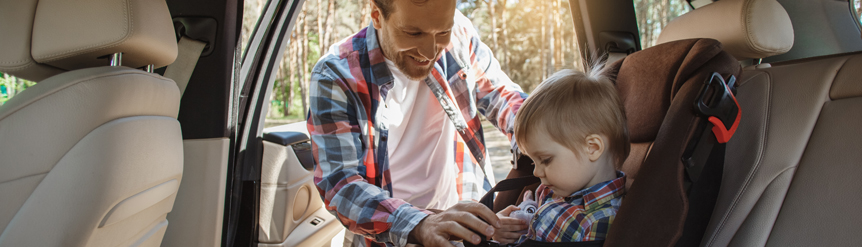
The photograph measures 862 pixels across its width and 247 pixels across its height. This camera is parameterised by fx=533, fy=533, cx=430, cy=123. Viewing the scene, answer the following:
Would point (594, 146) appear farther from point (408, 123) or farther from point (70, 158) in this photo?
point (70, 158)

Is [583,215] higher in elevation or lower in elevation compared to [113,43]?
lower

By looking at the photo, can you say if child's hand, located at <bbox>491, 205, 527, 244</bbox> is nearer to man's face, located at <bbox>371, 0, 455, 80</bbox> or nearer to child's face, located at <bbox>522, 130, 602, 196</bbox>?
child's face, located at <bbox>522, 130, 602, 196</bbox>

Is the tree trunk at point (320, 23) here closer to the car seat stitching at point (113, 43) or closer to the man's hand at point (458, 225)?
the car seat stitching at point (113, 43)

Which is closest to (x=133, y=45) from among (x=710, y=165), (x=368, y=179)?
(x=368, y=179)

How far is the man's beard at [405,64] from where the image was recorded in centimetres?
164

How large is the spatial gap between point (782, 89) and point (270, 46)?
64.3 inches

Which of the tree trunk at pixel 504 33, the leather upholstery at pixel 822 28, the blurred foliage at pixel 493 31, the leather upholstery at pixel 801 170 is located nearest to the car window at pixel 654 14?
the leather upholstery at pixel 822 28

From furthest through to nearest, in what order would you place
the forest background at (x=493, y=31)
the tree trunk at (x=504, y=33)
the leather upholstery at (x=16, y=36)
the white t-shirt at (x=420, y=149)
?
the tree trunk at (x=504, y=33) < the forest background at (x=493, y=31) < the white t-shirt at (x=420, y=149) < the leather upholstery at (x=16, y=36)

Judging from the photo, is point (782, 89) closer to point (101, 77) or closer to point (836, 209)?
point (836, 209)

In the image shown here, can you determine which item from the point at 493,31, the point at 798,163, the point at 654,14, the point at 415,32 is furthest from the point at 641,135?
the point at 493,31

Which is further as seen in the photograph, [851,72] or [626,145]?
[626,145]

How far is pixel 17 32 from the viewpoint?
3.82 ft

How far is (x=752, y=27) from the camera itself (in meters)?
1.31

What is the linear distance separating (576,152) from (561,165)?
45 millimetres
